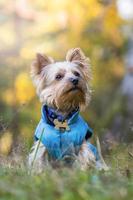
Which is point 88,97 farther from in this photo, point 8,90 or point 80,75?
point 8,90

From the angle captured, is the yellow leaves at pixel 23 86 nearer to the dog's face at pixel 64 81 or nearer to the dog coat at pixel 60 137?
the dog's face at pixel 64 81

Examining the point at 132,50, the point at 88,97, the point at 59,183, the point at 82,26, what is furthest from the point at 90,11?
the point at 59,183

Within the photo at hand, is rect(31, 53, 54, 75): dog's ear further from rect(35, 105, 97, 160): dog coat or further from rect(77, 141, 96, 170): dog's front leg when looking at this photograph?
rect(77, 141, 96, 170): dog's front leg

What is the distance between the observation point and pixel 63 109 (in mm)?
8602

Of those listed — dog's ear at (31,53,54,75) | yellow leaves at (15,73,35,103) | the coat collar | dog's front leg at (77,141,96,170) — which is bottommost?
yellow leaves at (15,73,35,103)

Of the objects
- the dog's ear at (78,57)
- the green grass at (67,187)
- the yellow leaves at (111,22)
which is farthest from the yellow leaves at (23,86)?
the green grass at (67,187)

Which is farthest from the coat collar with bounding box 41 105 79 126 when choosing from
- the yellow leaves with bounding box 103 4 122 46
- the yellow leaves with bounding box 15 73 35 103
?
the yellow leaves with bounding box 103 4 122 46

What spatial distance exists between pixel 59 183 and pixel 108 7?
1881 cm

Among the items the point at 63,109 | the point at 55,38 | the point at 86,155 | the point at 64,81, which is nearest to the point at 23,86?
the point at 55,38

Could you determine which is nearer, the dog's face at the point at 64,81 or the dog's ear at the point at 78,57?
the dog's face at the point at 64,81

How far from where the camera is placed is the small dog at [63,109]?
26.1 ft

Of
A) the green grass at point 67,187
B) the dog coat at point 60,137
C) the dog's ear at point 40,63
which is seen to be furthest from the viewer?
the dog's ear at point 40,63

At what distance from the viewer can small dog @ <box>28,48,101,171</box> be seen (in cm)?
797

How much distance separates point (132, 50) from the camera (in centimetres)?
2475
